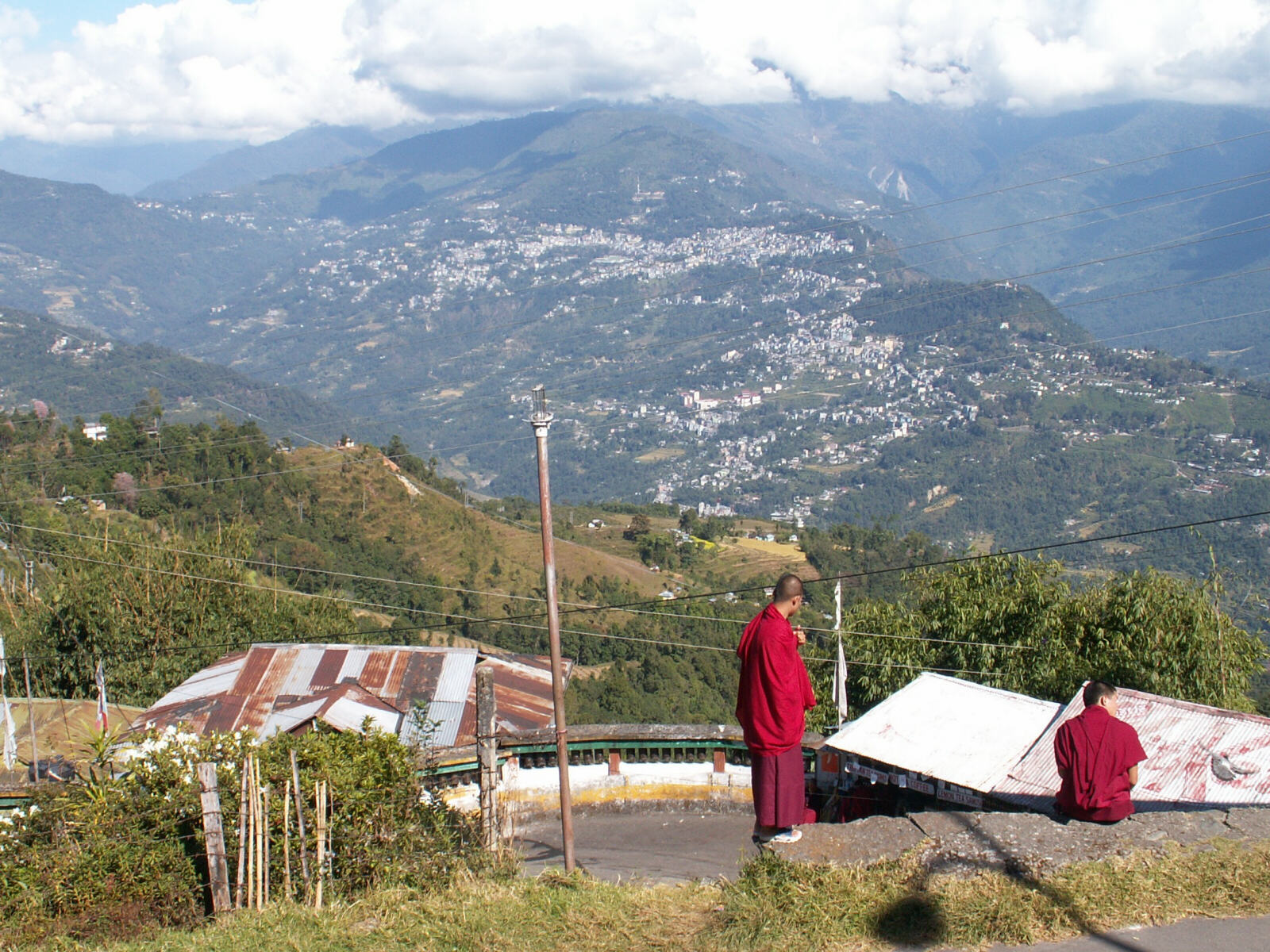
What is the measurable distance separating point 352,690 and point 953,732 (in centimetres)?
703

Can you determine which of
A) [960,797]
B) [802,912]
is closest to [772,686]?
[802,912]

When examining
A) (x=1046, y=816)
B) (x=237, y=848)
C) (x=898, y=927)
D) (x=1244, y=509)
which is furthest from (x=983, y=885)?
(x=1244, y=509)

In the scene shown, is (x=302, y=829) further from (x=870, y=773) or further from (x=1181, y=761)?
(x=1181, y=761)

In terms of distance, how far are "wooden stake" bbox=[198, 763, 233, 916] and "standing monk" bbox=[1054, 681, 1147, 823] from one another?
449cm

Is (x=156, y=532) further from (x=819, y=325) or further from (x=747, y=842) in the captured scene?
(x=819, y=325)

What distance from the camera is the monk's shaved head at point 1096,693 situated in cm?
511

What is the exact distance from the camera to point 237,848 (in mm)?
5695

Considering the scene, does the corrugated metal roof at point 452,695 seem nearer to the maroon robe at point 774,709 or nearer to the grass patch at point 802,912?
the grass patch at point 802,912

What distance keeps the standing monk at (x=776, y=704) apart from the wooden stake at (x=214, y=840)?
2969 mm

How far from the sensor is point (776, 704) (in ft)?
14.7

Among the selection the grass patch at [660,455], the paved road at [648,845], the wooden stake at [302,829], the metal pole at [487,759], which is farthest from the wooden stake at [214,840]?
the grass patch at [660,455]

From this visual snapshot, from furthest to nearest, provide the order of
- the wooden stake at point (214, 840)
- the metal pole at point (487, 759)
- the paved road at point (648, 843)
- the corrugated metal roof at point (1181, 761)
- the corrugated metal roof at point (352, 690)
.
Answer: the corrugated metal roof at point (352, 690) < the paved road at point (648, 843) < the corrugated metal roof at point (1181, 761) < the metal pole at point (487, 759) < the wooden stake at point (214, 840)

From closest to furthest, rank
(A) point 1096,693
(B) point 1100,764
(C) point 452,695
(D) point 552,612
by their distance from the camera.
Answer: (B) point 1100,764
(A) point 1096,693
(D) point 552,612
(C) point 452,695

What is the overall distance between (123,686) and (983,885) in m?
18.9
